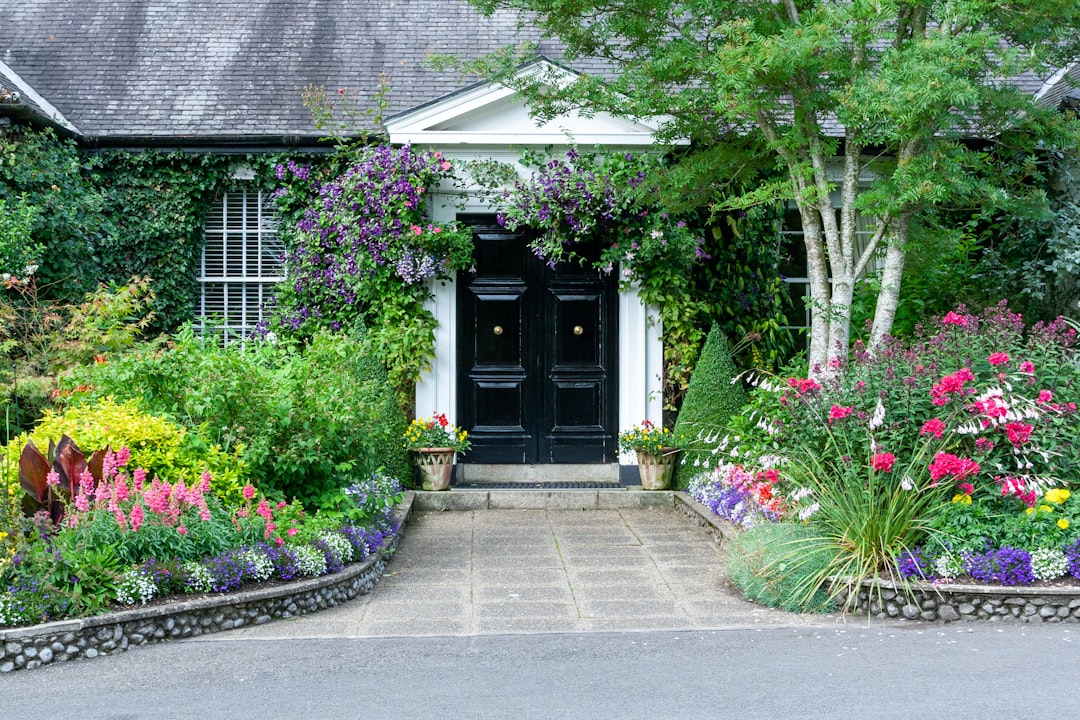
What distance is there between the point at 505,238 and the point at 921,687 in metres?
6.94

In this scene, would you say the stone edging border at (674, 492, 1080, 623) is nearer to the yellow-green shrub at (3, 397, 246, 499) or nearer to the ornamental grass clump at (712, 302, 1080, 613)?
the ornamental grass clump at (712, 302, 1080, 613)

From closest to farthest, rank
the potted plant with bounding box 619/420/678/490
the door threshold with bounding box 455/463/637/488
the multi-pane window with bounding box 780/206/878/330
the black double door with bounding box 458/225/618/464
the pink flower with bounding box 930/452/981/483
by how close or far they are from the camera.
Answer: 1. the pink flower with bounding box 930/452/981/483
2. the potted plant with bounding box 619/420/678/490
3. the door threshold with bounding box 455/463/637/488
4. the black double door with bounding box 458/225/618/464
5. the multi-pane window with bounding box 780/206/878/330

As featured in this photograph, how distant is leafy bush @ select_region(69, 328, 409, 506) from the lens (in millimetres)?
7297

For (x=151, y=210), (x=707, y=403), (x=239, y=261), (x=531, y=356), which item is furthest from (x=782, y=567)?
(x=151, y=210)

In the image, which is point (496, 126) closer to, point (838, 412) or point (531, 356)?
point (531, 356)

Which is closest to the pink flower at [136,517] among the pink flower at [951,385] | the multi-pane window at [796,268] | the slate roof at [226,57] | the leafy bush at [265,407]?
→ the leafy bush at [265,407]

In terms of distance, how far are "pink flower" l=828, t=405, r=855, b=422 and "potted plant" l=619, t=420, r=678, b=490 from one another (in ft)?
11.7

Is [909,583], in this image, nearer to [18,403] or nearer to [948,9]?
[948,9]

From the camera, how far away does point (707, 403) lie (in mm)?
10062

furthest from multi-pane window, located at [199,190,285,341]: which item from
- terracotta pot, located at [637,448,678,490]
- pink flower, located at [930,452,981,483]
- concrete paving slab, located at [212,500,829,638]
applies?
pink flower, located at [930,452,981,483]

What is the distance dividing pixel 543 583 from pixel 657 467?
3420 millimetres

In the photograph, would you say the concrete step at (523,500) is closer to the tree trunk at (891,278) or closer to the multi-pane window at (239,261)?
the tree trunk at (891,278)

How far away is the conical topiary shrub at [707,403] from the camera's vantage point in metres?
9.99

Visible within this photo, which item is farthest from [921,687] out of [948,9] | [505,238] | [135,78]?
[135,78]
